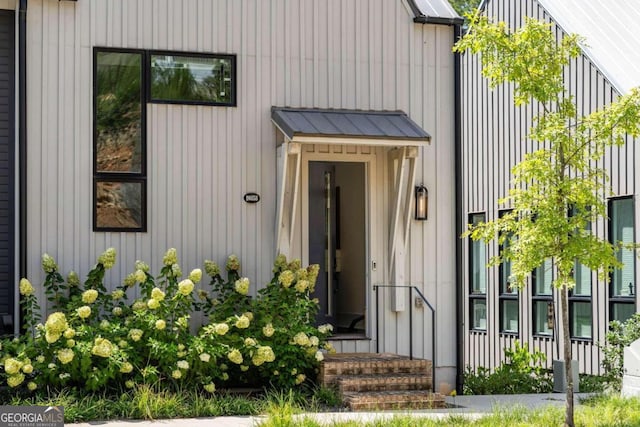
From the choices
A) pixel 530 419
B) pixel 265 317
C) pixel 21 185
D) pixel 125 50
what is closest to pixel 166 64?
pixel 125 50

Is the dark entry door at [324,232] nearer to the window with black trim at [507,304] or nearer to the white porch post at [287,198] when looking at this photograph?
the white porch post at [287,198]

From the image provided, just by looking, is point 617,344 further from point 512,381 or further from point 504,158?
point 504,158

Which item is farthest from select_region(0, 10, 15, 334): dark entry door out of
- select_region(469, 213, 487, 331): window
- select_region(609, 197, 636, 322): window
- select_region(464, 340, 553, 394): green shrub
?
select_region(469, 213, 487, 331): window

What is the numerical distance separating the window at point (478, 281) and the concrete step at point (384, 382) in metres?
7.97

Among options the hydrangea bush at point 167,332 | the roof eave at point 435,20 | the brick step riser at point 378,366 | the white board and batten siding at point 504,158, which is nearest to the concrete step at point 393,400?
the brick step riser at point 378,366

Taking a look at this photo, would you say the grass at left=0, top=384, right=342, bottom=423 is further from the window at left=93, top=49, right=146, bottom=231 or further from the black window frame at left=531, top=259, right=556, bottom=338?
the black window frame at left=531, top=259, right=556, bottom=338

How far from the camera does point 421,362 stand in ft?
39.8

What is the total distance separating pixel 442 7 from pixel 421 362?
4516mm

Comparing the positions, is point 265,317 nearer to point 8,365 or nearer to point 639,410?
point 8,365

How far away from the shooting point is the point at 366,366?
11898 millimetres

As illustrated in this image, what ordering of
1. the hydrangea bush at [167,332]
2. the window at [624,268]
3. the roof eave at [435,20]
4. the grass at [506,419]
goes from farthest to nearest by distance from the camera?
1. the window at [624,268]
2. the roof eave at [435,20]
3. the hydrangea bush at [167,332]
4. the grass at [506,419]

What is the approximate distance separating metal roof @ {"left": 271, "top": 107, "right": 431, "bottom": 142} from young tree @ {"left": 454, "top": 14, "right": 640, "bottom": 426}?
6.55 feet

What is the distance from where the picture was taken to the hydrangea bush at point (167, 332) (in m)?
10.7

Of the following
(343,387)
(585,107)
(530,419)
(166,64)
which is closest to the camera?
(530,419)
